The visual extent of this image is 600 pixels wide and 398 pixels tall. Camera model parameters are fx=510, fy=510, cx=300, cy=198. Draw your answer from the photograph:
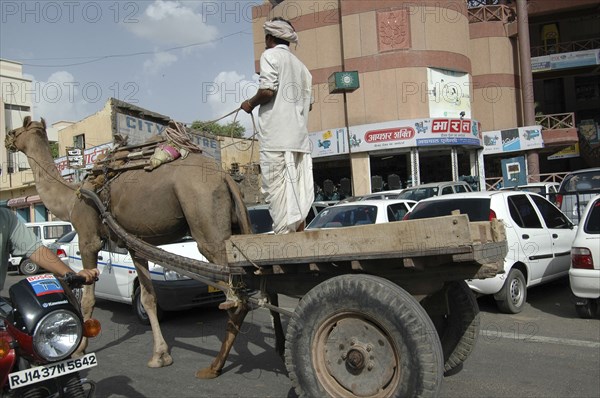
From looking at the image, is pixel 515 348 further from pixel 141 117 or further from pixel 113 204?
pixel 141 117

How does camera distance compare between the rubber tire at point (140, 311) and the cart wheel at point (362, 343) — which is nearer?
the cart wheel at point (362, 343)

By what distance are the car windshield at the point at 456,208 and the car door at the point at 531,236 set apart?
1.43 ft

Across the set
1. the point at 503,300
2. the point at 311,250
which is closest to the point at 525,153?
the point at 503,300

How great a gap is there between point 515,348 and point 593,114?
3275cm

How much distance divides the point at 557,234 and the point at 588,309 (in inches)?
69.7

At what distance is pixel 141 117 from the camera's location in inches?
802

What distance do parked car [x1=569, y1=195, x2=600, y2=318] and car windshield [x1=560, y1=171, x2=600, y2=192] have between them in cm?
609

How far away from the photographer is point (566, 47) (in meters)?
32.3

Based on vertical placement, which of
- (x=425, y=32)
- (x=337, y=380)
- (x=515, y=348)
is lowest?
(x=515, y=348)

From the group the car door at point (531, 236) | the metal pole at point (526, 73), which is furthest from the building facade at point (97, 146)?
the metal pole at point (526, 73)

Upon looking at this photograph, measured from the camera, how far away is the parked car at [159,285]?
7.30 metres

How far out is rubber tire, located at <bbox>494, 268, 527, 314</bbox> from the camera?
739cm

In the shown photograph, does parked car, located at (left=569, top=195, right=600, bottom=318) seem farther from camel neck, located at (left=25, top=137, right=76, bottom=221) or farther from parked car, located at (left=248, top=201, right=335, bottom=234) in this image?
camel neck, located at (left=25, top=137, right=76, bottom=221)

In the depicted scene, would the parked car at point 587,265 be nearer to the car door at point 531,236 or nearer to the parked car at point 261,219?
the car door at point 531,236
